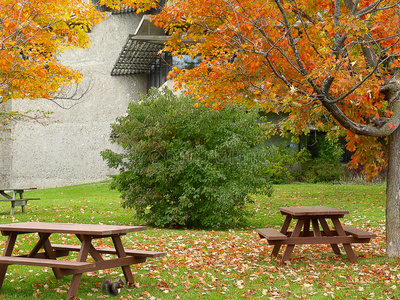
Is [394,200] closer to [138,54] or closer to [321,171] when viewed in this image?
[321,171]

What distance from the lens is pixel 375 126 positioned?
23.9ft

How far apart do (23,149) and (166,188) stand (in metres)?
18.7

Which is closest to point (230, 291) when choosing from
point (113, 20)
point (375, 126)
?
point (375, 126)

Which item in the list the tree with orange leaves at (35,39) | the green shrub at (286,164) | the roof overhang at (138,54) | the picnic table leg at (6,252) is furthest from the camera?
the green shrub at (286,164)

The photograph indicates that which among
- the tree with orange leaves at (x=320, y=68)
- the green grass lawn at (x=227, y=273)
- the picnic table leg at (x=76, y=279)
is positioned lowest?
the green grass lawn at (x=227, y=273)

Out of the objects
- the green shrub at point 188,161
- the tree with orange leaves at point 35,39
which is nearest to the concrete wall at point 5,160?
the tree with orange leaves at point 35,39

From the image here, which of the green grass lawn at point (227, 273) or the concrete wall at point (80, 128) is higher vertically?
the concrete wall at point (80, 128)

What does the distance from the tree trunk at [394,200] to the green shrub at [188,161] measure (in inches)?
155

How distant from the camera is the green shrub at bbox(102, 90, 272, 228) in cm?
1085

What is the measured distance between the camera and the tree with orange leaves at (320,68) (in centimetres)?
673

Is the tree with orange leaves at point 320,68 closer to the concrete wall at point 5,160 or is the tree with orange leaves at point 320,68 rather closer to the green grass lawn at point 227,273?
the green grass lawn at point 227,273

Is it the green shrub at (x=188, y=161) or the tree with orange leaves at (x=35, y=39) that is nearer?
the tree with orange leaves at (x=35, y=39)

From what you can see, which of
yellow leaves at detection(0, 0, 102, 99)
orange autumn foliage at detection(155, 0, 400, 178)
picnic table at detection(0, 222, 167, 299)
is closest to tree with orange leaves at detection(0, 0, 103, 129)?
yellow leaves at detection(0, 0, 102, 99)

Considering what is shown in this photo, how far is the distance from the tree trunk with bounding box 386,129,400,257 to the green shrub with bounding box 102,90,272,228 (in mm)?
3939
